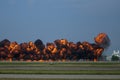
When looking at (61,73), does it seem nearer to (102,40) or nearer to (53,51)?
(102,40)

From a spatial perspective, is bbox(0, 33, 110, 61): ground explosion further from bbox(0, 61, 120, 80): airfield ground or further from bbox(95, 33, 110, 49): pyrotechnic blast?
bbox(0, 61, 120, 80): airfield ground

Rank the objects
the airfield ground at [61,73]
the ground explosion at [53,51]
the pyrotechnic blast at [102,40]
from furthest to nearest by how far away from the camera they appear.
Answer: the ground explosion at [53,51]
the pyrotechnic blast at [102,40]
the airfield ground at [61,73]

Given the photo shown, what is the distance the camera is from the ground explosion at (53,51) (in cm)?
13788

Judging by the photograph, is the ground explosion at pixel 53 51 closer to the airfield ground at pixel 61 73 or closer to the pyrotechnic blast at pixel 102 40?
the pyrotechnic blast at pixel 102 40

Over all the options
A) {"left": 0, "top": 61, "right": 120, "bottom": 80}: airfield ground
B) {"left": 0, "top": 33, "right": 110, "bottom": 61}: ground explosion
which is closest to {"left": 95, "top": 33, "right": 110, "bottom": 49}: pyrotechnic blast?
{"left": 0, "top": 33, "right": 110, "bottom": 61}: ground explosion

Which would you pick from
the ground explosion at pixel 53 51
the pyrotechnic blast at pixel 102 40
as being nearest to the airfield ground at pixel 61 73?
the pyrotechnic blast at pixel 102 40

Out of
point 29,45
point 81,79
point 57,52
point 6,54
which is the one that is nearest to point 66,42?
point 57,52

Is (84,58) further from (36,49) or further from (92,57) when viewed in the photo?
(36,49)

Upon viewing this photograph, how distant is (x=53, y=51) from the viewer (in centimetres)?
14212

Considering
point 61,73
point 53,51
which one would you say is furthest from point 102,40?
point 61,73

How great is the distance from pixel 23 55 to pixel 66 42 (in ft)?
65.5

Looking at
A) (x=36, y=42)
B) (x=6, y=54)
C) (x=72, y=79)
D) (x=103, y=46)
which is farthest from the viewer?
(x=36, y=42)

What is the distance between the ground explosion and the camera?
452 ft

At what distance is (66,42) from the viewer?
145 m
